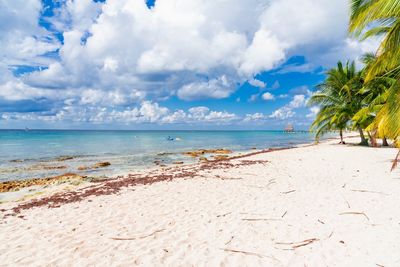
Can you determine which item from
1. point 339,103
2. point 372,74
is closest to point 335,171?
point 372,74

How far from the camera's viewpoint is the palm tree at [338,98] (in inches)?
848

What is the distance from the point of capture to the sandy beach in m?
4.28

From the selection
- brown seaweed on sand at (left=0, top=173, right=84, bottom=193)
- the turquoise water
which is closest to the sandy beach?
brown seaweed on sand at (left=0, top=173, right=84, bottom=193)

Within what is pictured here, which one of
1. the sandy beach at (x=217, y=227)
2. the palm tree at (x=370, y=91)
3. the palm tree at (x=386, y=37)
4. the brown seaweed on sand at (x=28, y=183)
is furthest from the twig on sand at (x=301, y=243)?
the palm tree at (x=370, y=91)

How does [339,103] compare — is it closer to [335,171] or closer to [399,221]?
[335,171]

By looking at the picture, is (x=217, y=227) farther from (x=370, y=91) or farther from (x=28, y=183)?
(x=370, y=91)

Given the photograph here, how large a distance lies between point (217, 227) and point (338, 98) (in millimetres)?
21807

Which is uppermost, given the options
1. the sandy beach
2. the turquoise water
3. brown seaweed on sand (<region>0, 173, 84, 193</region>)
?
the sandy beach

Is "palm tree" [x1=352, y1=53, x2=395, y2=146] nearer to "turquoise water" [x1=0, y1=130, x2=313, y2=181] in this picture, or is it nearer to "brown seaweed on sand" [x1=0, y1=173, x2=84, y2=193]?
"turquoise water" [x1=0, y1=130, x2=313, y2=181]

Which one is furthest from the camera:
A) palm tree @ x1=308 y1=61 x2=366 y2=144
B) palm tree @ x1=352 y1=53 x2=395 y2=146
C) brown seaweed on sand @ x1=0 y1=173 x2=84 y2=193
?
palm tree @ x1=308 y1=61 x2=366 y2=144

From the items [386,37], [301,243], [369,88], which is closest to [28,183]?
[301,243]

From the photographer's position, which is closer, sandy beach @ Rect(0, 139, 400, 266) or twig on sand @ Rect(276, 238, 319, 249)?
sandy beach @ Rect(0, 139, 400, 266)

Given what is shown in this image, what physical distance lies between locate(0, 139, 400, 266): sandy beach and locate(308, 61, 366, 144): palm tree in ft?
45.9

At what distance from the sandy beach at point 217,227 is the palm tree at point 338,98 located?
14.0m
